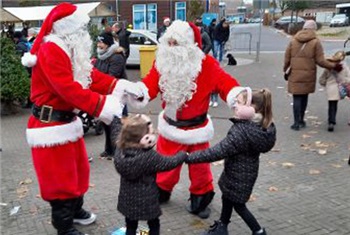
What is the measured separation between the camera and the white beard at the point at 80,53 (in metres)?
3.73

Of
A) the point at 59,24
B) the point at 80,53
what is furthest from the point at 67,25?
the point at 80,53

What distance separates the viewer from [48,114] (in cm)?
373

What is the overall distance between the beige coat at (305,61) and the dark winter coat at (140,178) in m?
4.77

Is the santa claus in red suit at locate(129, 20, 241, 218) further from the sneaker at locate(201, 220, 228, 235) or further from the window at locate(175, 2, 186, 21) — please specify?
the window at locate(175, 2, 186, 21)

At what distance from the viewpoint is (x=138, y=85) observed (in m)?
4.12

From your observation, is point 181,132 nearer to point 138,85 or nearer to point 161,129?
point 161,129

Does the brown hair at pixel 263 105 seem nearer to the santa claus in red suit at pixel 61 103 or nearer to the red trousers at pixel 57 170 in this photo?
the santa claus in red suit at pixel 61 103

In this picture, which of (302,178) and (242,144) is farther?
(302,178)

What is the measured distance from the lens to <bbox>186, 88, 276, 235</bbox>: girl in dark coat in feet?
11.6

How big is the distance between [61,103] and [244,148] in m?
1.54

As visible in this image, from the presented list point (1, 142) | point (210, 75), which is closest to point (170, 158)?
point (210, 75)

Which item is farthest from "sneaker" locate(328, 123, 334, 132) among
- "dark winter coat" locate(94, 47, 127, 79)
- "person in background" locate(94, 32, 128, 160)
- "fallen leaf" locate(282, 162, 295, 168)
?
"dark winter coat" locate(94, 47, 127, 79)

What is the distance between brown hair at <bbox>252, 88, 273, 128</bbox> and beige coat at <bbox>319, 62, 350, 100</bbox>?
14.7 ft

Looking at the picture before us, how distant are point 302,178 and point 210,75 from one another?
2120 millimetres
